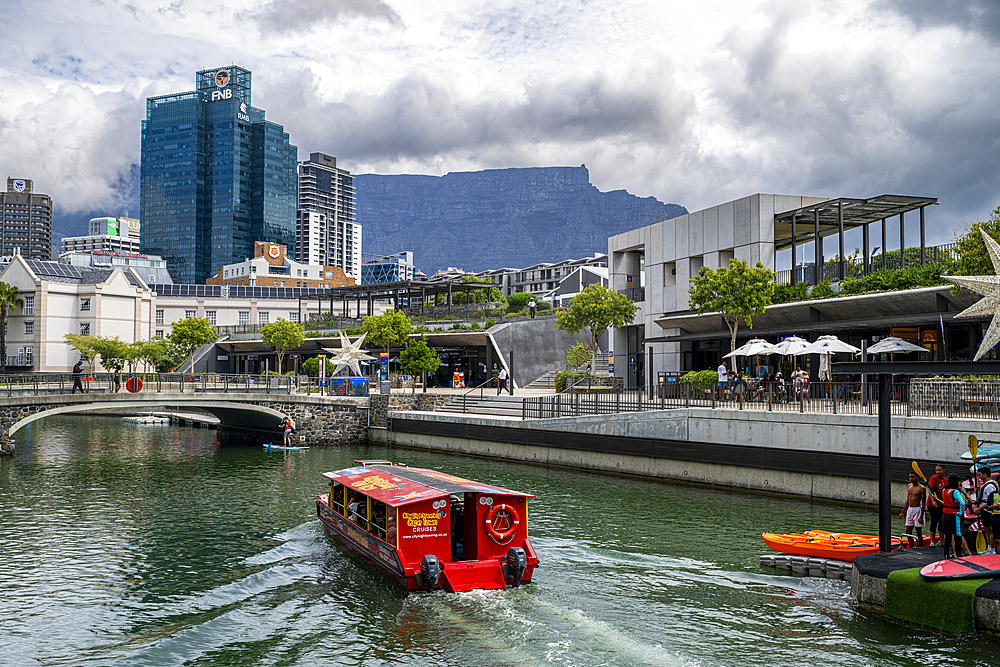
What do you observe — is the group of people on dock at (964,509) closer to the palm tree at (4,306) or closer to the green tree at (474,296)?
the green tree at (474,296)

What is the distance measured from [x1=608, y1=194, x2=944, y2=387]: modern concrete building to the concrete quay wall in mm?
6274

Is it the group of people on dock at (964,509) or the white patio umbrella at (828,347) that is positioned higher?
the white patio umbrella at (828,347)

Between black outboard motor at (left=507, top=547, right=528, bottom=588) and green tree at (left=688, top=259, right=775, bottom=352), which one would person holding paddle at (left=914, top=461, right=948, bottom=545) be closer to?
black outboard motor at (left=507, top=547, right=528, bottom=588)

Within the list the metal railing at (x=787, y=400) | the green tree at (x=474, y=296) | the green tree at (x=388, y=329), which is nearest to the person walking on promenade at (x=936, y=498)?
the metal railing at (x=787, y=400)

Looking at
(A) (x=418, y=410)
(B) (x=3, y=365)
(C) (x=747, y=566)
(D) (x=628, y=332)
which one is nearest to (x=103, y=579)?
(C) (x=747, y=566)

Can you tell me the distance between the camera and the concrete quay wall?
71.8 feet

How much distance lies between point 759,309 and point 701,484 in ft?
32.3

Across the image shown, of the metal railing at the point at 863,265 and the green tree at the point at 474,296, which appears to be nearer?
the metal railing at the point at 863,265

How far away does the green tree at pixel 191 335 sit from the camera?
7225 centimetres

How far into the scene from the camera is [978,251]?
24.4m

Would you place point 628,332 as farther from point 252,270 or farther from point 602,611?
point 252,270

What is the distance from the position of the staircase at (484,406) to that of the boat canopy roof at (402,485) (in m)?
17.4

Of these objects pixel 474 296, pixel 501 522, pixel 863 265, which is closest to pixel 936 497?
pixel 501 522

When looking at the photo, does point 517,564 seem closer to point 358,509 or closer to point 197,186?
point 358,509
